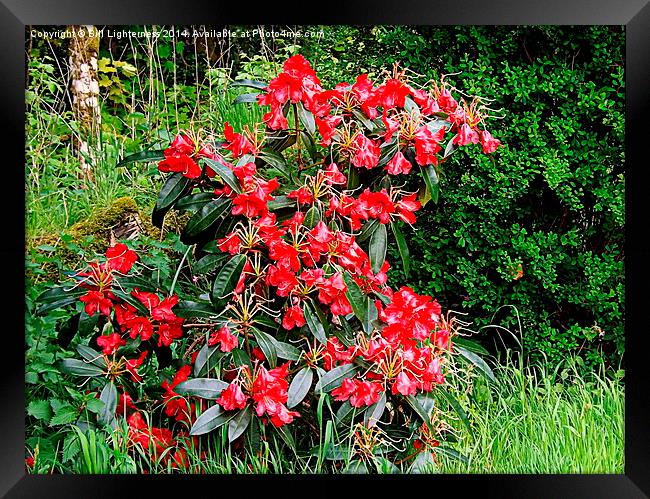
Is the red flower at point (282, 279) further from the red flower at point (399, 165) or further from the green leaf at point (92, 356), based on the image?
the green leaf at point (92, 356)

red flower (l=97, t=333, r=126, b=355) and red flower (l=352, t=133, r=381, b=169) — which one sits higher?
red flower (l=352, t=133, r=381, b=169)

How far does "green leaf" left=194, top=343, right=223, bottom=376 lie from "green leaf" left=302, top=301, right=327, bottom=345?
0.89 ft

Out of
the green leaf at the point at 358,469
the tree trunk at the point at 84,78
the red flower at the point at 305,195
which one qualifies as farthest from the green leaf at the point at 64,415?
the tree trunk at the point at 84,78

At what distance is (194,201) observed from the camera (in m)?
2.10

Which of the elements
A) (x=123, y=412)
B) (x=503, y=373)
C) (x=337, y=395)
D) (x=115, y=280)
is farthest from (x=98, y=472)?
(x=503, y=373)

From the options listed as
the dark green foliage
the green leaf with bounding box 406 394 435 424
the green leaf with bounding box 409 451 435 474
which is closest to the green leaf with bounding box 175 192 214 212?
the green leaf with bounding box 406 394 435 424

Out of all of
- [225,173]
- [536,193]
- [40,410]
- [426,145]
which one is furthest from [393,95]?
[40,410]

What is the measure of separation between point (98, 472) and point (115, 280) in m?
0.57

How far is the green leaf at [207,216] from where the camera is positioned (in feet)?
6.74

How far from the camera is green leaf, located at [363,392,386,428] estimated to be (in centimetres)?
208

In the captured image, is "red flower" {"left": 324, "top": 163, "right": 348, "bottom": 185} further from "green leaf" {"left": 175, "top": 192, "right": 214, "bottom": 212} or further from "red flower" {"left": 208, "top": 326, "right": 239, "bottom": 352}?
"red flower" {"left": 208, "top": 326, "right": 239, "bottom": 352}

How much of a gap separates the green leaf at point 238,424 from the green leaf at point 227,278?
319 millimetres
